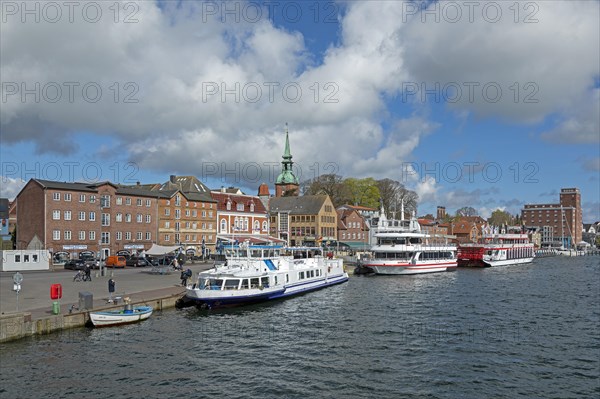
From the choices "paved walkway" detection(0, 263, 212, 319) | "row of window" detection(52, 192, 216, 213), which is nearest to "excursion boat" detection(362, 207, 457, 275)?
"paved walkway" detection(0, 263, 212, 319)

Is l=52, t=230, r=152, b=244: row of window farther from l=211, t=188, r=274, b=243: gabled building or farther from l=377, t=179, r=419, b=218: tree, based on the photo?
l=377, t=179, r=419, b=218: tree

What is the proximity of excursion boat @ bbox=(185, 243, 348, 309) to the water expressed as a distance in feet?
4.03

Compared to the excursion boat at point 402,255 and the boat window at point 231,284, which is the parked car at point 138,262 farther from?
the excursion boat at point 402,255

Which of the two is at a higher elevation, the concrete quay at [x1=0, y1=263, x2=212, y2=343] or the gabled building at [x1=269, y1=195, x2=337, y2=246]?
the gabled building at [x1=269, y1=195, x2=337, y2=246]

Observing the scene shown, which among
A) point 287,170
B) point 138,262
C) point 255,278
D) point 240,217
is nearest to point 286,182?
point 287,170

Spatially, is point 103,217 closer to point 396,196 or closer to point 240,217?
point 240,217

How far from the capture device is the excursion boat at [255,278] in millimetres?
41719

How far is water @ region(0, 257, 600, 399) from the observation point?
2314 cm

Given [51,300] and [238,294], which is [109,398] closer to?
[51,300]

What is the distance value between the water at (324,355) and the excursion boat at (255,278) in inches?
48.4

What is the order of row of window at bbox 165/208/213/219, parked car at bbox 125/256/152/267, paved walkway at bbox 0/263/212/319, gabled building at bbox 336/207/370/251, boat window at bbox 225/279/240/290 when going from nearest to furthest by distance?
paved walkway at bbox 0/263/212/319
boat window at bbox 225/279/240/290
parked car at bbox 125/256/152/267
row of window at bbox 165/208/213/219
gabled building at bbox 336/207/370/251

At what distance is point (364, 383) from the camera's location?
945 inches

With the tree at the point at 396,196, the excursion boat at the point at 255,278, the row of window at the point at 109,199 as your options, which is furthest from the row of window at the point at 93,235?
the tree at the point at 396,196

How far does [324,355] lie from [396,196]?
12383 centimetres
